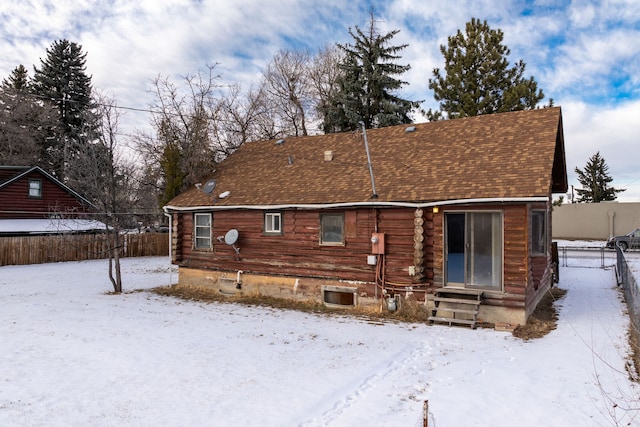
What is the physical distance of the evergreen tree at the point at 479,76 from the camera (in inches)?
1131

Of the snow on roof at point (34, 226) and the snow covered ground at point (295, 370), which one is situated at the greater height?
the snow on roof at point (34, 226)

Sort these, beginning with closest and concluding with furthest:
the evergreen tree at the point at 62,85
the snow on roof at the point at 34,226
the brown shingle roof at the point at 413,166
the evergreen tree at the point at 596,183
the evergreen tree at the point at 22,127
Answer: 1. the brown shingle roof at the point at 413,166
2. the snow on roof at the point at 34,226
3. the evergreen tree at the point at 22,127
4. the evergreen tree at the point at 62,85
5. the evergreen tree at the point at 596,183

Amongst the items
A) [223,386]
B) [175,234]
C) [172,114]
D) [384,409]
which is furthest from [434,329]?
[172,114]

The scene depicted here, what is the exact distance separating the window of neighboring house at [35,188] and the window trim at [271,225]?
23.2m

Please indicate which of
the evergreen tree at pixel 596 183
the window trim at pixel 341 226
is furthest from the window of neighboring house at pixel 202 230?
the evergreen tree at pixel 596 183

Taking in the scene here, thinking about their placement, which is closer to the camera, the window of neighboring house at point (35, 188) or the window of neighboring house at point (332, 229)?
the window of neighboring house at point (332, 229)

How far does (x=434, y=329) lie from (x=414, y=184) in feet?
13.1

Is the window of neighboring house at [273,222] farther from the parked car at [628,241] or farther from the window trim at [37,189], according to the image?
the parked car at [628,241]

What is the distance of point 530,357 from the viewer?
8.30 meters

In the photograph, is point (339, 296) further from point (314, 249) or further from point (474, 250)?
point (474, 250)

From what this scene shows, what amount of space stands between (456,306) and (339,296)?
3.57 m

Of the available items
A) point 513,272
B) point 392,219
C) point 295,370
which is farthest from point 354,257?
point 295,370

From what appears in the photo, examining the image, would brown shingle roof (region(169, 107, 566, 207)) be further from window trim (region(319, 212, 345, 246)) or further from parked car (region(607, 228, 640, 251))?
parked car (region(607, 228, 640, 251))

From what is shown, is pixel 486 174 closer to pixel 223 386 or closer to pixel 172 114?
pixel 223 386
